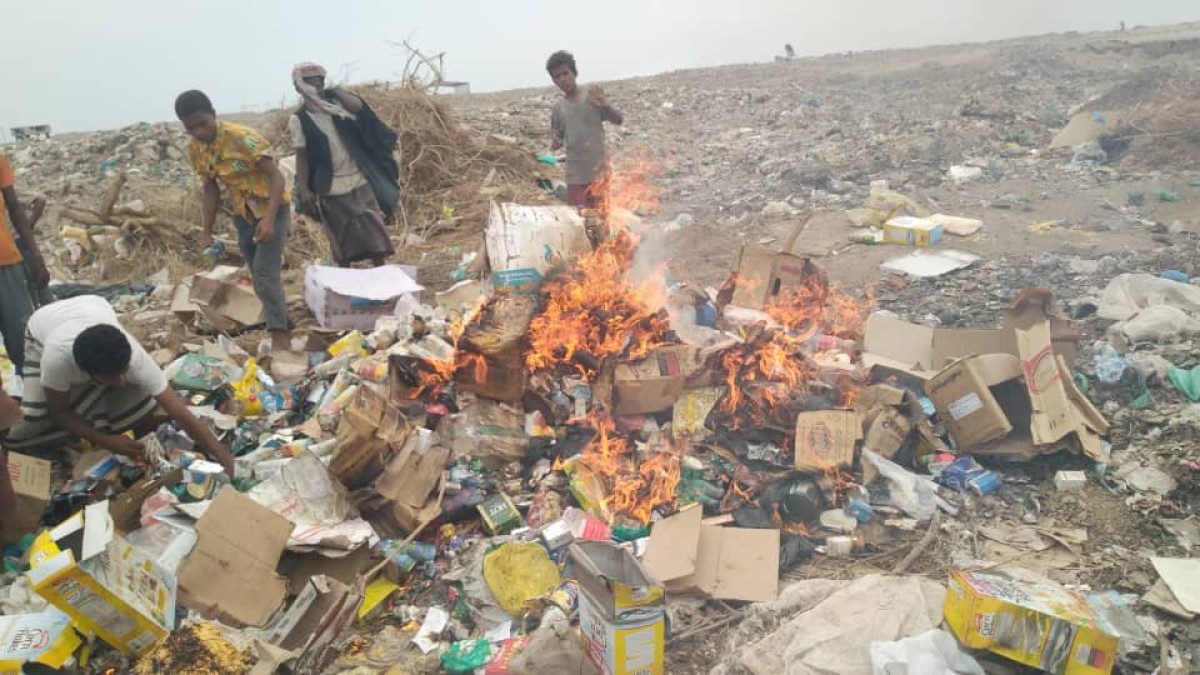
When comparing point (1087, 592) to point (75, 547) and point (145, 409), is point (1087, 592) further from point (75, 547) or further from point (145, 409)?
point (145, 409)

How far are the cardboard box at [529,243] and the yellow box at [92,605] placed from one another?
2478mm

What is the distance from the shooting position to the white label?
3.61m

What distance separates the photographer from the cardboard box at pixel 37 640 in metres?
2.51

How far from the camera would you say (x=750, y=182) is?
9.54m

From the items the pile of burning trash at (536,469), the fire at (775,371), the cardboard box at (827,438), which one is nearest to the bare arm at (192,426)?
the pile of burning trash at (536,469)

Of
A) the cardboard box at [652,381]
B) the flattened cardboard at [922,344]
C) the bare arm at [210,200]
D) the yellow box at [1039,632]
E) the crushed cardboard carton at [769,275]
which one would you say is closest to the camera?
the yellow box at [1039,632]

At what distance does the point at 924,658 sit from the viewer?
224cm

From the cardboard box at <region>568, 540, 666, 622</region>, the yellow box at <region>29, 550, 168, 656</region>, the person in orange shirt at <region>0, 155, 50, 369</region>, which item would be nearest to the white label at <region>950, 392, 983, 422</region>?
the cardboard box at <region>568, 540, 666, 622</region>

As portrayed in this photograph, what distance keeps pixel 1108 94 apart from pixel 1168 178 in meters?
3.94

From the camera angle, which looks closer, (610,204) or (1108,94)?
(610,204)

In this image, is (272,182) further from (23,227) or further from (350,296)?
(23,227)

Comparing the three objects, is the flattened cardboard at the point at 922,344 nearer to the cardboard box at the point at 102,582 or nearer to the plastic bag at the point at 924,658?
the plastic bag at the point at 924,658

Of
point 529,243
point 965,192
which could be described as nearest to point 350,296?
point 529,243

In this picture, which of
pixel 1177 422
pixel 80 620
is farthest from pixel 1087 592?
pixel 80 620
